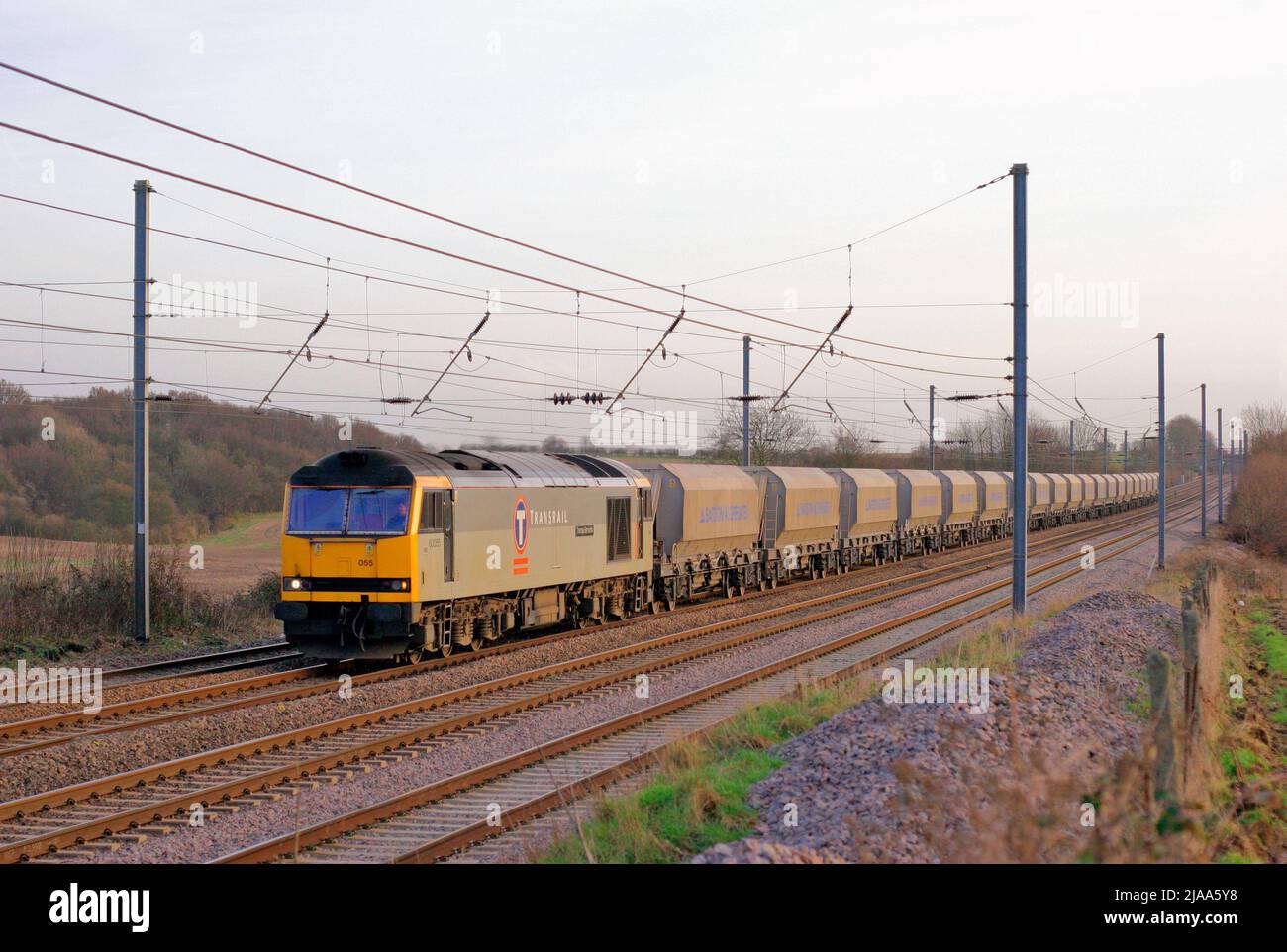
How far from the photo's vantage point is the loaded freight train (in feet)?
56.2

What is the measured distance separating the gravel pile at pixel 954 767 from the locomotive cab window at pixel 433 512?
25.7ft

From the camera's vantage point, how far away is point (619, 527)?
23781 mm

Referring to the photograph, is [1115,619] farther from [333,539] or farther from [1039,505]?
[1039,505]

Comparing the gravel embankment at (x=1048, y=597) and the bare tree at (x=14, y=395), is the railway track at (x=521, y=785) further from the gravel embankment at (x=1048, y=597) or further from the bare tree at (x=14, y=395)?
the bare tree at (x=14, y=395)

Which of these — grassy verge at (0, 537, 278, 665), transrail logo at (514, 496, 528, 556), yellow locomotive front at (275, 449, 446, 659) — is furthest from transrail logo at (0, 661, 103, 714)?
transrail logo at (514, 496, 528, 556)
